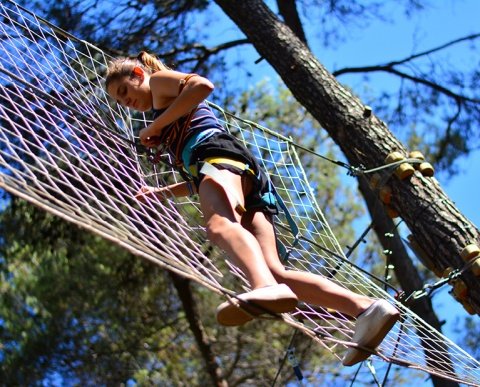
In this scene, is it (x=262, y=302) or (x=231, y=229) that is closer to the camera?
(x=262, y=302)

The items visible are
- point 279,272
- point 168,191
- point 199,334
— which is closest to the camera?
point 279,272

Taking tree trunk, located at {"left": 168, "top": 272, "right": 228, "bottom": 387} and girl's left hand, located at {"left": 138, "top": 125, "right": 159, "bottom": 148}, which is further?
tree trunk, located at {"left": 168, "top": 272, "right": 228, "bottom": 387}

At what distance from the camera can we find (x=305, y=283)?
1.87 metres

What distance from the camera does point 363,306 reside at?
1776 millimetres

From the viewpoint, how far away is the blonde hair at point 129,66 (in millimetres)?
2084

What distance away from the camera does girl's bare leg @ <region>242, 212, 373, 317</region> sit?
1.80 metres

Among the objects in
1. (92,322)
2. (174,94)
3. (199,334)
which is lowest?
(174,94)

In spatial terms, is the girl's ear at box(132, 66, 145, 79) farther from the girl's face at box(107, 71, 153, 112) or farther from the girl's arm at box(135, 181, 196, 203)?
the girl's arm at box(135, 181, 196, 203)

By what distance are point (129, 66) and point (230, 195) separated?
0.45 meters

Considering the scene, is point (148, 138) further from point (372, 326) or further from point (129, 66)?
point (372, 326)

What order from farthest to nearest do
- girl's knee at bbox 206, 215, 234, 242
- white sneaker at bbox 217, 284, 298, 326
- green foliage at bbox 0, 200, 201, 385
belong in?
green foliage at bbox 0, 200, 201, 385 → girl's knee at bbox 206, 215, 234, 242 → white sneaker at bbox 217, 284, 298, 326

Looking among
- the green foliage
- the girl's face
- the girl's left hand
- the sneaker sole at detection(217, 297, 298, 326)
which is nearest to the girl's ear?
the girl's face

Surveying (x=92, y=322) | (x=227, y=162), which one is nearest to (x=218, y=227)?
(x=227, y=162)

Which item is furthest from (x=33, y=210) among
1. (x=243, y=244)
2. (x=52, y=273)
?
(x=243, y=244)
